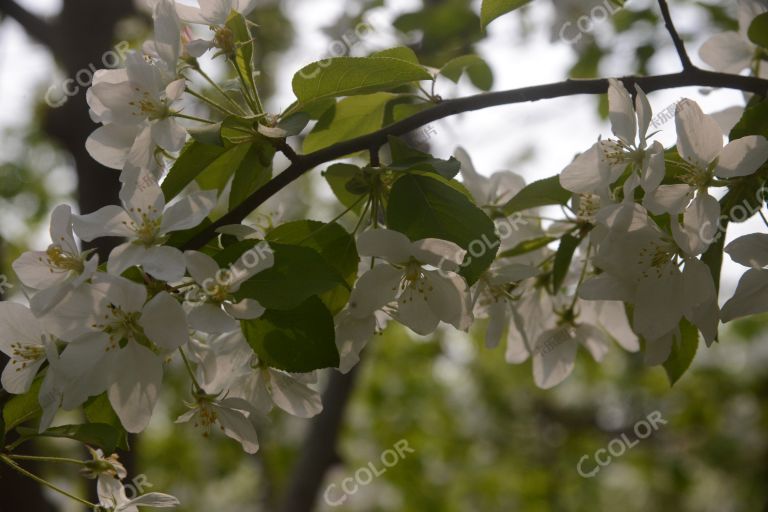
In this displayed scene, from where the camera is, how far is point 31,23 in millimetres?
3088

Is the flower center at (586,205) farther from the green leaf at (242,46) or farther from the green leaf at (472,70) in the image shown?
the green leaf at (242,46)

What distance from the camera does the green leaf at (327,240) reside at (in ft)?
3.30

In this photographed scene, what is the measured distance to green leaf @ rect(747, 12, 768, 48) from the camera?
3.72 ft

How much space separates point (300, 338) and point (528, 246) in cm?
44

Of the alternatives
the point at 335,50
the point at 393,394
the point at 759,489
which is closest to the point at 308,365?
the point at 335,50

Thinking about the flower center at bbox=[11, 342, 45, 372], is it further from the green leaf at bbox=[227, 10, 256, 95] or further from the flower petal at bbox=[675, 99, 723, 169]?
the flower petal at bbox=[675, 99, 723, 169]

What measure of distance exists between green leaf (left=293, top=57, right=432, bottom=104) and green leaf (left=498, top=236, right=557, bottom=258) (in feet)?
1.08

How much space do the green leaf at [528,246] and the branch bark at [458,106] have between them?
256mm

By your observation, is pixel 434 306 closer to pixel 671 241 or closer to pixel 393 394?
pixel 671 241

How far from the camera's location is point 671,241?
95 centimetres

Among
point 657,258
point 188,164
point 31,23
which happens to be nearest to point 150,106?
point 188,164

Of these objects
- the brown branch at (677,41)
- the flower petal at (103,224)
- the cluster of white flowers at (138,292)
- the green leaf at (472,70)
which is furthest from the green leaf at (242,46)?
the brown branch at (677,41)

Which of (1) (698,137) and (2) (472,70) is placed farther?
(2) (472,70)

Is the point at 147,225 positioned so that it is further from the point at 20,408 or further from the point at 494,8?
the point at 494,8
